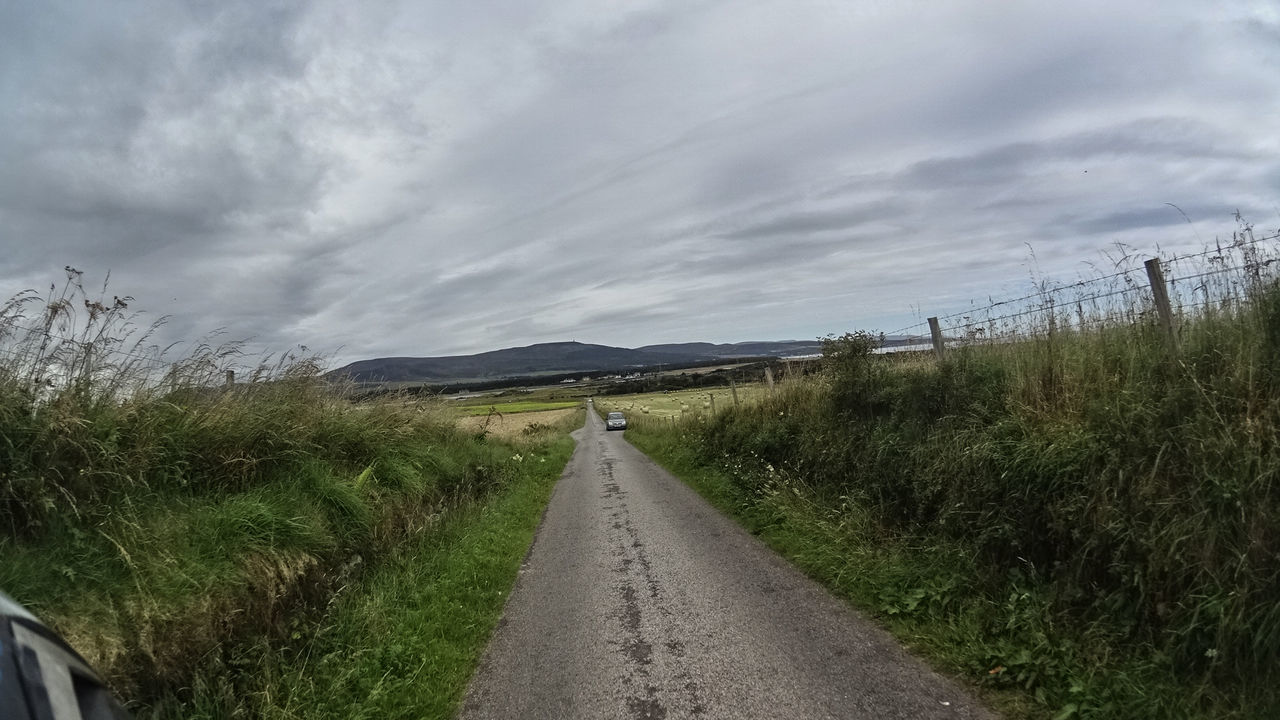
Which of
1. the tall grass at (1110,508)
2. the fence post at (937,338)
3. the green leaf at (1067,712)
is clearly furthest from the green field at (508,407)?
the green leaf at (1067,712)

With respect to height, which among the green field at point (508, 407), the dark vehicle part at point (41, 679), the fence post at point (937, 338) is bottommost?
the green field at point (508, 407)

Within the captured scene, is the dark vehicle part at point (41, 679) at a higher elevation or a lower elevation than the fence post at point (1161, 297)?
lower

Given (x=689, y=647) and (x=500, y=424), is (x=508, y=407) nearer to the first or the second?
(x=500, y=424)

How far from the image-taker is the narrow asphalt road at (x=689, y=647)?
3994mm

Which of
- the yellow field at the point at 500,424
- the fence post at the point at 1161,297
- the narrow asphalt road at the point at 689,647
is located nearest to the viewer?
the narrow asphalt road at the point at 689,647

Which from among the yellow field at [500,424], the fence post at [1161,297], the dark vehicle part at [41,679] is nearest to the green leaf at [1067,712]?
the fence post at [1161,297]

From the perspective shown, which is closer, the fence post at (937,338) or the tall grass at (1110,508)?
the tall grass at (1110,508)

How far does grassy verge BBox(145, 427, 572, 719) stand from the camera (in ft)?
13.5

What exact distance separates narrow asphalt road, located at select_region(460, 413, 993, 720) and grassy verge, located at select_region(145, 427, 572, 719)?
10.7 inches

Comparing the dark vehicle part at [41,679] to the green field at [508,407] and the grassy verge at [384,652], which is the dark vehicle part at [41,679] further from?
the green field at [508,407]

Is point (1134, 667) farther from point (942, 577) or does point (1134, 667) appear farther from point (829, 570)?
point (829, 570)

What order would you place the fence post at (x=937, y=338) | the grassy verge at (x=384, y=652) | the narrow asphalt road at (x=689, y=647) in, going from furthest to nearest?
1. the fence post at (x=937, y=338)
2. the grassy verge at (x=384, y=652)
3. the narrow asphalt road at (x=689, y=647)

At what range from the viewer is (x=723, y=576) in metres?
6.68

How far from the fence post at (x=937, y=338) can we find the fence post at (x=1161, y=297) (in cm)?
287
